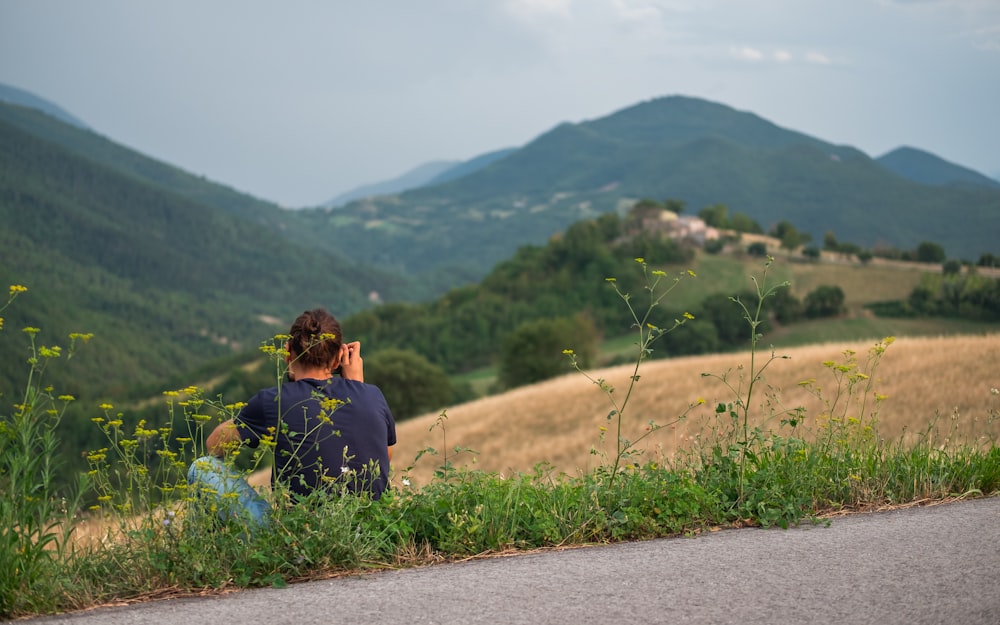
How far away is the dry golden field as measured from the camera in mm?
17969

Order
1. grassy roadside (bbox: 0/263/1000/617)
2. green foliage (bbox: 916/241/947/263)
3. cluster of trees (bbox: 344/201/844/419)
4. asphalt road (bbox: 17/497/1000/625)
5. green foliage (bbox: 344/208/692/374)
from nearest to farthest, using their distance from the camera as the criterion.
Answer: asphalt road (bbox: 17/497/1000/625) → grassy roadside (bbox: 0/263/1000/617) → cluster of trees (bbox: 344/201/844/419) → green foliage (bbox: 344/208/692/374) → green foliage (bbox: 916/241/947/263)

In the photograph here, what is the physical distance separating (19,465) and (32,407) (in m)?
0.29

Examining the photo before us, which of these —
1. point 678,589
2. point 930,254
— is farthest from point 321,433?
point 930,254

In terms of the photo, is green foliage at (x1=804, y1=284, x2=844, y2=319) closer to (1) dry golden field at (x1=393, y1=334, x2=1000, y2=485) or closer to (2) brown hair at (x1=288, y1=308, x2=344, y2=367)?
(1) dry golden field at (x1=393, y1=334, x2=1000, y2=485)

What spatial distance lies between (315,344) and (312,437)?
579 mm

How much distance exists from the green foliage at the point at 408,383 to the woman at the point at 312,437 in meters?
63.1

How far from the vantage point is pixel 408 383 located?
2751 inches

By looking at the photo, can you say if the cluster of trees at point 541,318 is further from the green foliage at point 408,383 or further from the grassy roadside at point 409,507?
the grassy roadside at point 409,507

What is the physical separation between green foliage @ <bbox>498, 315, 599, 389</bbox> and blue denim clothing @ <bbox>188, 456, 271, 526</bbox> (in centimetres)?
6523

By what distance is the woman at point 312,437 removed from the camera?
455cm

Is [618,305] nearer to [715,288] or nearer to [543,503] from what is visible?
[715,288]

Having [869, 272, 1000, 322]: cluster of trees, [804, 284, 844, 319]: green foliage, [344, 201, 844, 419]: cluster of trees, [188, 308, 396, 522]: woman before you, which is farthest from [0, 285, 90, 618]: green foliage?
[804, 284, 844, 319]: green foliage

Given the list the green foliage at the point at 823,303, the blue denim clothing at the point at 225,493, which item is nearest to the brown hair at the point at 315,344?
the blue denim clothing at the point at 225,493

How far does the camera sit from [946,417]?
15.8 metres
